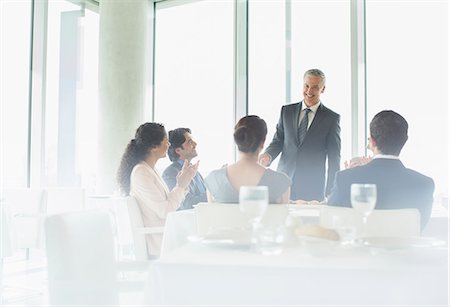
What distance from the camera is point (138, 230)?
283 centimetres

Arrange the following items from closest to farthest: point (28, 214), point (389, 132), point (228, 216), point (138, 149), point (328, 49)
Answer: point (228, 216), point (389, 132), point (138, 149), point (28, 214), point (328, 49)

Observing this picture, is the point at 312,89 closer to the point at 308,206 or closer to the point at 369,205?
the point at 308,206

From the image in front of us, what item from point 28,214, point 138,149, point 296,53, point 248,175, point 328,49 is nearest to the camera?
point 248,175

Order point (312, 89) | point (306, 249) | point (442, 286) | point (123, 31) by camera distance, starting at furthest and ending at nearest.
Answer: point (123, 31)
point (312, 89)
point (306, 249)
point (442, 286)

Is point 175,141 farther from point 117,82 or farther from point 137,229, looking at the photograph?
point 117,82

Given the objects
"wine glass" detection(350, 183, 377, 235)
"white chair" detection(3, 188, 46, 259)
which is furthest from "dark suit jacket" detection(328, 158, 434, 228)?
"white chair" detection(3, 188, 46, 259)

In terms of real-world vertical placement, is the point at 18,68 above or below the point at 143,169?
above

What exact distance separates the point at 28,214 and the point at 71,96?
7.48 feet

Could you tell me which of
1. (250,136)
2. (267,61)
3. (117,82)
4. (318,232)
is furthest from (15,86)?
(318,232)

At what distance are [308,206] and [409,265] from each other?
1575 mm

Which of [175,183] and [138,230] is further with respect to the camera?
[175,183]

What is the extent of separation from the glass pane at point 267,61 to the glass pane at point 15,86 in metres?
2.55

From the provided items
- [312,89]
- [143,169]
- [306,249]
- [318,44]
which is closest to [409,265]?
[306,249]

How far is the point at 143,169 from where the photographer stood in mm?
3004
